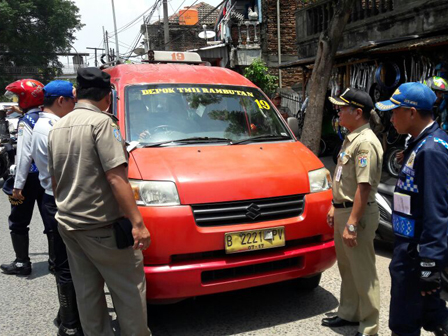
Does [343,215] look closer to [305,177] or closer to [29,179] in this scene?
[305,177]

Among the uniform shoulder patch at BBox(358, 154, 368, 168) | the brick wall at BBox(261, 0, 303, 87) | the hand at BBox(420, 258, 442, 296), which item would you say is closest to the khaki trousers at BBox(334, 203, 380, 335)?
the uniform shoulder patch at BBox(358, 154, 368, 168)

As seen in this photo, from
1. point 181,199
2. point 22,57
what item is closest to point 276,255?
point 181,199

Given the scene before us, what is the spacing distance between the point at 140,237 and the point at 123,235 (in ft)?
0.36

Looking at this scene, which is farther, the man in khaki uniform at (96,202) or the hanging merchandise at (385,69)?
the hanging merchandise at (385,69)

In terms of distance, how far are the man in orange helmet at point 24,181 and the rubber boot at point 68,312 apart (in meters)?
0.67

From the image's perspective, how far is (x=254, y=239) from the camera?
3314mm

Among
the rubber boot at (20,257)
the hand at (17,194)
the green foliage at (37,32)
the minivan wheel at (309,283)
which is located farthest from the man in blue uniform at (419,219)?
the green foliage at (37,32)

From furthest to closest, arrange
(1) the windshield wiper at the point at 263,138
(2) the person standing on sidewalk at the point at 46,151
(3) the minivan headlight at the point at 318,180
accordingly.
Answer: (1) the windshield wiper at the point at 263,138, (3) the minivan headlight at the point at 318,180, (2) the person standing on sidewalk at the point at 46,151

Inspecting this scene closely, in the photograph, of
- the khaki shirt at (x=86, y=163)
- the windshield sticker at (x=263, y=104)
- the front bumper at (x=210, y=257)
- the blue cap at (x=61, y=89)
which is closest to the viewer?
the khaki shirt at (x=86, y=163)

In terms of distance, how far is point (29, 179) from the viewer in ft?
15.0

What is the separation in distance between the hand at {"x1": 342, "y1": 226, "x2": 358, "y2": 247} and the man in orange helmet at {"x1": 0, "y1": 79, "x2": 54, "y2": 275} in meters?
2.50

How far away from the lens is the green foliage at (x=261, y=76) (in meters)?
17.9

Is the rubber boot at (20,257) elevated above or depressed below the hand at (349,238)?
below

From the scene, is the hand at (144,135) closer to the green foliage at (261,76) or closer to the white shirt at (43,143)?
the white shirt at (43,143)
